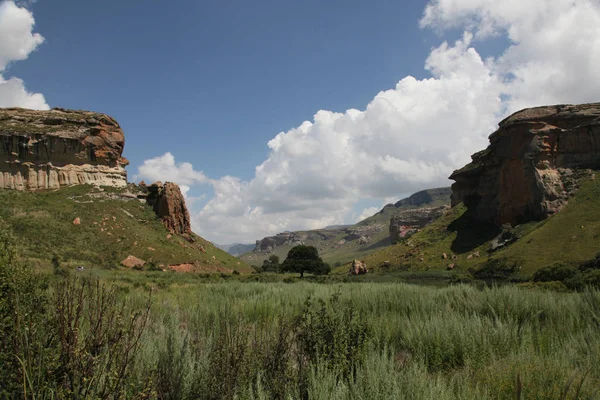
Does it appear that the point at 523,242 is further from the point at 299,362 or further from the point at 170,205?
the point at 299,362

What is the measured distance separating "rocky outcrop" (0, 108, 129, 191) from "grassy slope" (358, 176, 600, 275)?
5768 centimetres

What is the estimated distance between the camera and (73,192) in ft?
179

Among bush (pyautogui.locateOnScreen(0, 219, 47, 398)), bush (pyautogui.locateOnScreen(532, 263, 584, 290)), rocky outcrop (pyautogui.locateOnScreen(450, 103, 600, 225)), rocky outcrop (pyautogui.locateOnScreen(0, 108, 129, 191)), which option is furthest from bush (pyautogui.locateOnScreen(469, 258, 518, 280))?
rocky outcrop (pyautogui.locateOnScreen(0, 108, 129, 191))

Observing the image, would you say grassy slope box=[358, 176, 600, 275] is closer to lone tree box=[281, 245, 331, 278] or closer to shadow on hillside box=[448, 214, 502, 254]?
shadow on hillside box=[448, 214, 502, 254]

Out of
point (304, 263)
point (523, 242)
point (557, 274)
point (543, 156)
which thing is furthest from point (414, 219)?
point (557, 274)

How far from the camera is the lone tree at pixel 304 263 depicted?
226 ft

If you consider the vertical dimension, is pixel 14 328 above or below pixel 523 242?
above

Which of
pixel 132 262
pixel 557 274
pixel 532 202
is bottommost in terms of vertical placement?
pixel 557 274

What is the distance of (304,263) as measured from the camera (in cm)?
6919

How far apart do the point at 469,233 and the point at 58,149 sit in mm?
80379

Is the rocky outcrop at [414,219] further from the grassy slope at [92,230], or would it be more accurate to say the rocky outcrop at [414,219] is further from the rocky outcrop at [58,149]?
the rocky outcrop at [58,149]

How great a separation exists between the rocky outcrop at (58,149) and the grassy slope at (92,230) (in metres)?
3.09

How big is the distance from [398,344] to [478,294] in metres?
4.24

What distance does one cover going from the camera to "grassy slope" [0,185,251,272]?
41047mm
